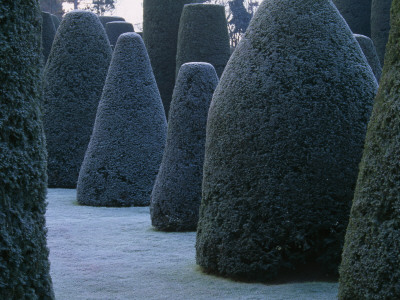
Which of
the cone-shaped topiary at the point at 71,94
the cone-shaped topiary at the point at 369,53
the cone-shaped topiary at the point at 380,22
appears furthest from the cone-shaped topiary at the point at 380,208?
the cone-shaped topiary at the point at 380,22

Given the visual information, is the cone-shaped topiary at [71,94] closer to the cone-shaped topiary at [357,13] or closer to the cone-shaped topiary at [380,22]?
the cone-shaped topiary at [357,13]

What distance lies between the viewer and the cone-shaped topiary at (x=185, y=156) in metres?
8.77

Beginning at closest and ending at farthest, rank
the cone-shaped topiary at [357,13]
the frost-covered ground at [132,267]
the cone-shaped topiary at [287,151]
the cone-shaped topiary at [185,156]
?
the frost-covered ground at [132,267]
the cone-shaped topiary at [287,151]
the cone-shaped topiary at [185,156]
the cone-shaped topiary at [357,13]

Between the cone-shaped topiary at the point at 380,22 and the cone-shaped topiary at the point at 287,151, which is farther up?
the cone-shaped topiary at the point at 380,22

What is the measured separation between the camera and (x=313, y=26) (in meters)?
5.97

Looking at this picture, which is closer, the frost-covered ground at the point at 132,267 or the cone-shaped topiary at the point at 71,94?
the frost-covered ground at the point at 132,267

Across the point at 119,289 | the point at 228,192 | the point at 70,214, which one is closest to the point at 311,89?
the point at 228,192

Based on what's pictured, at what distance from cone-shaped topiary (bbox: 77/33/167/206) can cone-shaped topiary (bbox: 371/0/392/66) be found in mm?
9211

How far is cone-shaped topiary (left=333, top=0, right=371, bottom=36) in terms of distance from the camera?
18547 millimetres

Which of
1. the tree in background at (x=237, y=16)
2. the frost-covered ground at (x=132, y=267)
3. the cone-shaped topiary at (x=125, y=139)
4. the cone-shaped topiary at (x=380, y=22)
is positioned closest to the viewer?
the frost-covered ground at (x=132, y=267)

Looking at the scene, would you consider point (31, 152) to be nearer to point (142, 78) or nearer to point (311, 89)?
point (311, 89)

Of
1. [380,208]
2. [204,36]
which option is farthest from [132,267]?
[204,36]

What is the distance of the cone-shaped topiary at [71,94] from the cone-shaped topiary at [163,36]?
4946 mm

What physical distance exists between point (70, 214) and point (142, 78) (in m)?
2.96
